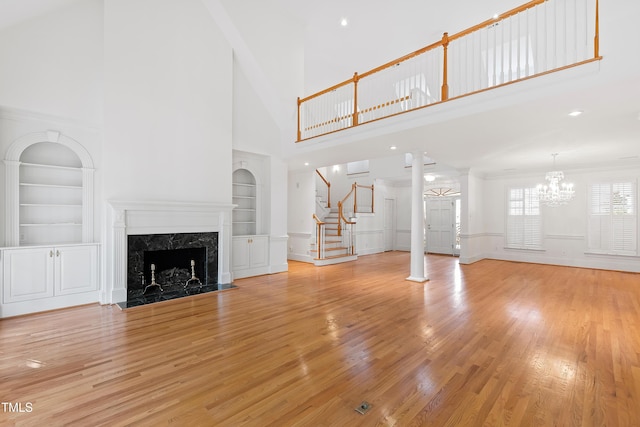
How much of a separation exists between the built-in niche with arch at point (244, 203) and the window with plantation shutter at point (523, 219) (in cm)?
815

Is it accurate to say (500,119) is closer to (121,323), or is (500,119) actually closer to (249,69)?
(249,69)

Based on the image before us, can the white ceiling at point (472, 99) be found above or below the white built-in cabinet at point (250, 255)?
above

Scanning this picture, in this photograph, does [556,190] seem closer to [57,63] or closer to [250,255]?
[250,255]

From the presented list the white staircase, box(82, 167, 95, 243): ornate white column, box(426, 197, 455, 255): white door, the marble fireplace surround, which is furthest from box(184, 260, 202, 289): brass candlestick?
box(426, 197, 455, 255): white door

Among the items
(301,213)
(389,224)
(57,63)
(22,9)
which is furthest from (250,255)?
(389,224)

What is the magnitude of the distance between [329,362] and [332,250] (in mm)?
6451

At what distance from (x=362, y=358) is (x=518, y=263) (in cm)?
837

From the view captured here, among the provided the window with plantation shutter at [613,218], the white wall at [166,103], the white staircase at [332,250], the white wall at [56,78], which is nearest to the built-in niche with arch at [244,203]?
the white wall at [166,103]

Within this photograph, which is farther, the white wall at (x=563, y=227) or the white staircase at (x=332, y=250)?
the white staircase at (x=332, y=250)

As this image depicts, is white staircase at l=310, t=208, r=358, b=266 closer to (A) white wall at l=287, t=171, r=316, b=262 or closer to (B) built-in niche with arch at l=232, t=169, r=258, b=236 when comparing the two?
(A) white wall at l=287, t=171, r=316, b=262

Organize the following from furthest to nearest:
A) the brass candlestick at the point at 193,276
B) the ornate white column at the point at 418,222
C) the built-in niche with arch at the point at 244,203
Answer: the built-in niche with arch at the point at 244,203 < the ornate white column at the point at 418,222 < the brass candlestick at the point at 193,276

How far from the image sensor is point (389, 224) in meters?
12.4

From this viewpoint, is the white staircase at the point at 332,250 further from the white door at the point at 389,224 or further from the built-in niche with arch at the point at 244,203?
the white door at the point at 389,224

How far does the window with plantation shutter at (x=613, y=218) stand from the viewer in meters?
7.57
